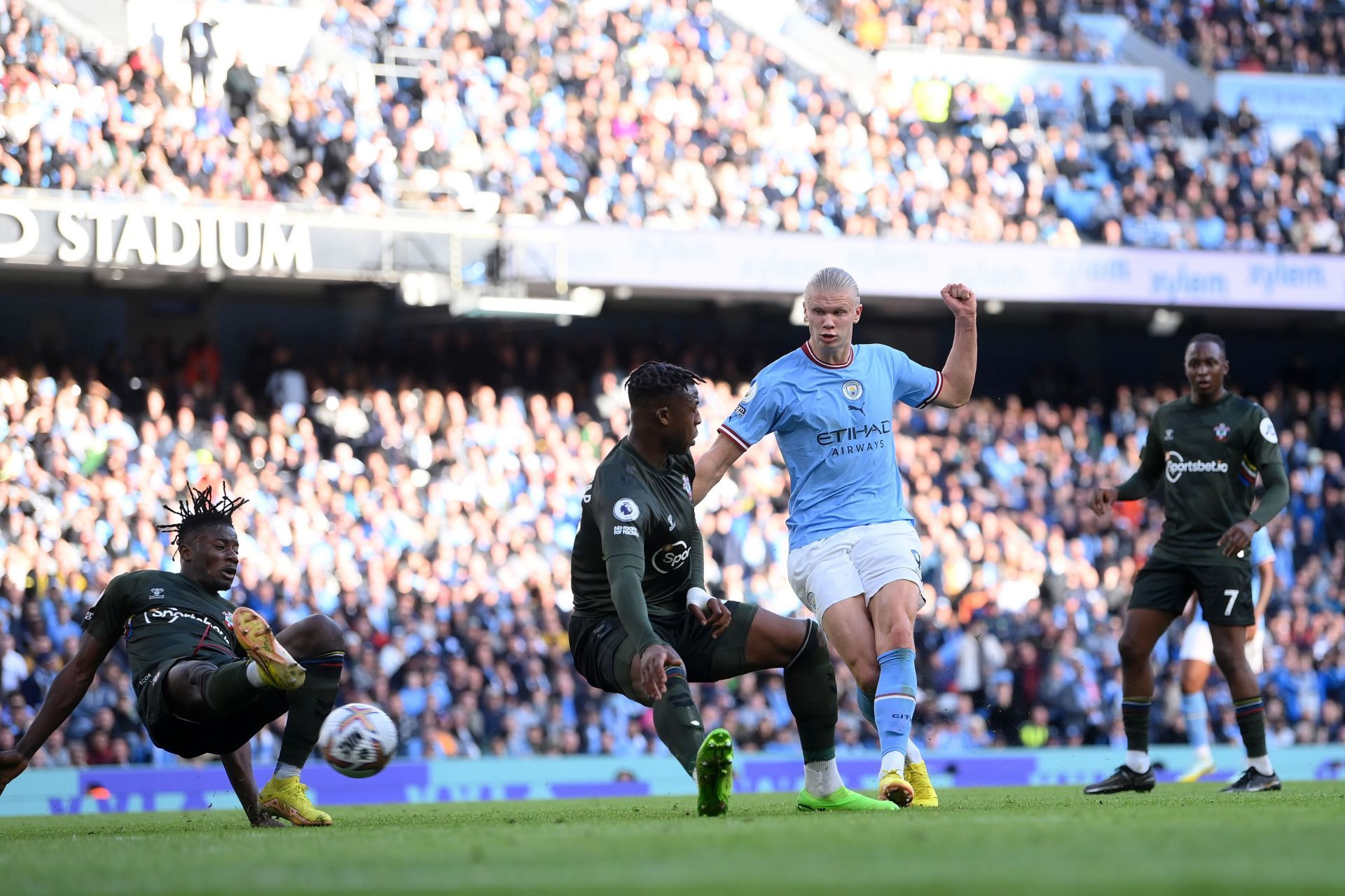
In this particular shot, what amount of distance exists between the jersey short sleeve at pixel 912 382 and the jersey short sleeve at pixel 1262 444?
243 centimetres

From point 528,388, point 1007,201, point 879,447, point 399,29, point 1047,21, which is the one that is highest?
point 1047,21

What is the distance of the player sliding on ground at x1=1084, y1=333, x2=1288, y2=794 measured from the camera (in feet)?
33.8

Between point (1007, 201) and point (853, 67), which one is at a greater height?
point (853, 67)

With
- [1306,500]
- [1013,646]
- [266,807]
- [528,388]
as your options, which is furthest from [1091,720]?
[266,807]

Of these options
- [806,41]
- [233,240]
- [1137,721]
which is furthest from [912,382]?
[806,41]

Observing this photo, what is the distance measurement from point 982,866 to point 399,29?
2027 centimetres

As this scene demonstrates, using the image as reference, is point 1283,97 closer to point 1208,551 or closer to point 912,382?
point 1208,551

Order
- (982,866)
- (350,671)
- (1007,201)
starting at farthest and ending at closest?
1. (1007,201)
2. (350,671)
3. (982,866)

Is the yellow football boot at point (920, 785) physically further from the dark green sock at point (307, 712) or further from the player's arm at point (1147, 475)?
the player's arm at point (1147, 475)

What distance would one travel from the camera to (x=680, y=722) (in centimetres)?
723

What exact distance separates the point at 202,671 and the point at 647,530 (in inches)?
84.0

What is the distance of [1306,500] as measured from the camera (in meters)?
23.9

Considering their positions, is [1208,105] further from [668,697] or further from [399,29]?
[668,697]

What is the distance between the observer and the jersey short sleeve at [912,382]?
9.00 meters
